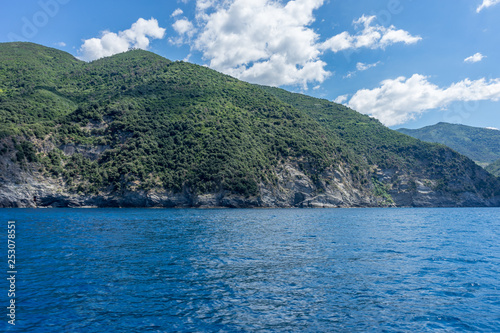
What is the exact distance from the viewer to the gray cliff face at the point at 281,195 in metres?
87.5

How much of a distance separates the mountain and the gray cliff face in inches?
14.1

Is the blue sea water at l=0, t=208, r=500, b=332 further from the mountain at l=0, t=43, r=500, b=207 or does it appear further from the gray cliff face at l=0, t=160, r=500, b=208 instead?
the mountain at l=0, t=43, r=500, b=207

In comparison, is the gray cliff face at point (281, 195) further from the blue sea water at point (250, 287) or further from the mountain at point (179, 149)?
the blue sea water at point (250, 287)

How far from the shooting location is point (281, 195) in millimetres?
117812

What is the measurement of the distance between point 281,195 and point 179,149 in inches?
1690

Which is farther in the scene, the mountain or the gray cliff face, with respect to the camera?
the mountain

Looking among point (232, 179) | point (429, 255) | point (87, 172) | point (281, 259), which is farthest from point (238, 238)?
point (87, 172)

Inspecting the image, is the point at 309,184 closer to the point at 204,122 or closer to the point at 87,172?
the point at 204,122

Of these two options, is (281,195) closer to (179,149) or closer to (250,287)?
(179,149)

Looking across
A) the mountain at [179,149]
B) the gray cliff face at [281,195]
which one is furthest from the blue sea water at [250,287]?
the mountain at [179,149]

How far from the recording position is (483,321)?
13109mm

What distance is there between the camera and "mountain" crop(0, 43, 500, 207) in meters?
98.6

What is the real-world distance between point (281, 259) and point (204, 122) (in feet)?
364

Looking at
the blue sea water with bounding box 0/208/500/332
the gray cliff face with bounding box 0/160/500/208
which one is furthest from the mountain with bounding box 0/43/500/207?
the blue sea water with bounding box 0/208/500/332
